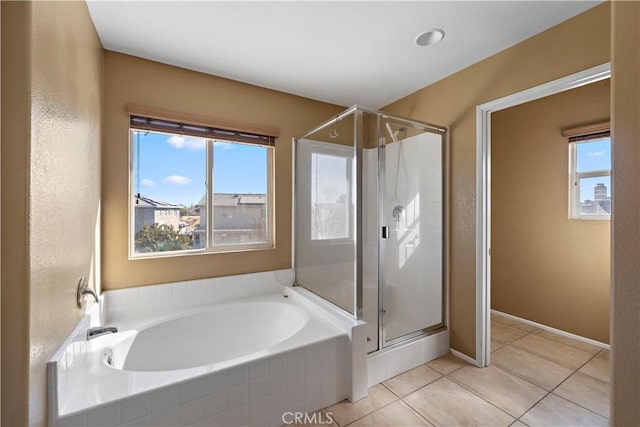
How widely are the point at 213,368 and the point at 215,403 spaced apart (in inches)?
6.8

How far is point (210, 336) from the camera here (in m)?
2.18

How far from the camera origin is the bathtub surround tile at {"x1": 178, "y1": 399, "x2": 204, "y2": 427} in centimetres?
133

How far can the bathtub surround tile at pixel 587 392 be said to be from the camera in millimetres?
1695

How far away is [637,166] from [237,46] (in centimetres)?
218

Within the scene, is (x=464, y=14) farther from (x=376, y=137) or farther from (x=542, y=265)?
(x=542, y=265)

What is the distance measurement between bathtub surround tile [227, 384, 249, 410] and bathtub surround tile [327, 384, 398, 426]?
1.86 feet

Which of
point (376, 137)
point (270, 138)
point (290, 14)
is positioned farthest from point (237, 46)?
point (376, 137)

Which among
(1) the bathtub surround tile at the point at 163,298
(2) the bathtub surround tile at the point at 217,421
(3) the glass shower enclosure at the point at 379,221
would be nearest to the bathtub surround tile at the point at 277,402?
(2) the bathtub surround tile at the point at 217,421

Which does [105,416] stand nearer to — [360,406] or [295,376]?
[295,376]

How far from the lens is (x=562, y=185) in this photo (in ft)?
8.77

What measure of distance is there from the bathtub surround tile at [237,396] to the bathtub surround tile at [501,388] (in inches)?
58.8

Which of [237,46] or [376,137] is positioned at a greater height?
[237,46]

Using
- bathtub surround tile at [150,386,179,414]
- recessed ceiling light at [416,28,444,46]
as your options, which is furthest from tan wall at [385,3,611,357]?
bathtub surround tile at [150,386,179,414]

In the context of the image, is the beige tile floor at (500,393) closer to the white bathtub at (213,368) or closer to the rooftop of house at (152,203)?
the white bathtub at (213,368)
